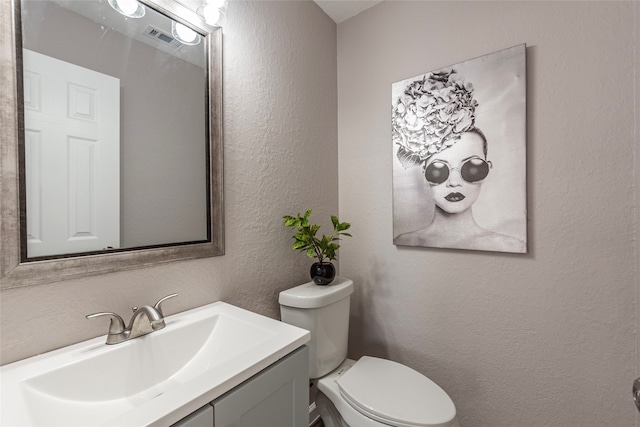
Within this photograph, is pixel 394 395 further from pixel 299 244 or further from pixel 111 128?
pixel 111 128

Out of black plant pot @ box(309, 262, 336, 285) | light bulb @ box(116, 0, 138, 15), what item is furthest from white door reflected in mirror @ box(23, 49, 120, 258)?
black plant pot @ box(309, 262, 336, 285)

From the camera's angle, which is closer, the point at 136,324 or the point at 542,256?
the point at 136,324

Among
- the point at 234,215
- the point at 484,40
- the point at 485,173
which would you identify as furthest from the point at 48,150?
the point at 484,40

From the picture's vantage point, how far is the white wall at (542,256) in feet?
3.36

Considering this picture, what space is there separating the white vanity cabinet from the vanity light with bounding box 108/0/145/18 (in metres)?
1.14

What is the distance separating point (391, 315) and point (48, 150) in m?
1.57

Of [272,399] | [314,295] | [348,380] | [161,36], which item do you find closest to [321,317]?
[314,295]

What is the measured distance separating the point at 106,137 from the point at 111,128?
0.03 m

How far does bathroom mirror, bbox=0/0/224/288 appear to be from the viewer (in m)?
0.69

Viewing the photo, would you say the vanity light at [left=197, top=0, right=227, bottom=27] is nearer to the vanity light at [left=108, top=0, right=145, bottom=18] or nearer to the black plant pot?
the vanity light at [left=108, top=0, right=145, bottom=18]

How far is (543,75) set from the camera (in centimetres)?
114

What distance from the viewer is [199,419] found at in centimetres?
56

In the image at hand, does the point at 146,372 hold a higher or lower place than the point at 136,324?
lower

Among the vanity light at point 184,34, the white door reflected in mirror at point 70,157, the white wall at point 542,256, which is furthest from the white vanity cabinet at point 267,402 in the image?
the vanity light at point 184,34
